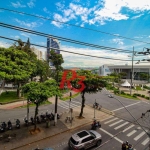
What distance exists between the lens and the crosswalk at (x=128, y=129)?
1798 cm

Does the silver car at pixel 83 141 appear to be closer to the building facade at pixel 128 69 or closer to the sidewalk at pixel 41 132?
the sidewalk at pixel 41 132

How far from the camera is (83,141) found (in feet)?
49.1

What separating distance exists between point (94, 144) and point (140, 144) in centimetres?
577

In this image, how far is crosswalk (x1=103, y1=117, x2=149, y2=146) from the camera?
17978 millimetres

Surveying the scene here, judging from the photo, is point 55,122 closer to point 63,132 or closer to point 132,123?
point 63,132

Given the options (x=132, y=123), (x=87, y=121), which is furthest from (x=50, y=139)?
(x=132, y=123)

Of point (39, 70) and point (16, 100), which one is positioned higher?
point (39, 70)

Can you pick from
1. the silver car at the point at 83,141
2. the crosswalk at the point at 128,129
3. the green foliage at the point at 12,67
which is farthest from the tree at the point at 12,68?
the crosswalk at the point at 128,129

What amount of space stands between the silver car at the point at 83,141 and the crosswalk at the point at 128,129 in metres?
5.00

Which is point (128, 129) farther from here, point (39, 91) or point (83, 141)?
point (39, 91)

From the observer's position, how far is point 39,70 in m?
38.2

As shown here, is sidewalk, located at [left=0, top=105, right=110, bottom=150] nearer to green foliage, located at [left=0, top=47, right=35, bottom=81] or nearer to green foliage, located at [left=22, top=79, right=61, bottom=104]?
green foliage, located at [left=22, top=79, right=61, bottom=104]

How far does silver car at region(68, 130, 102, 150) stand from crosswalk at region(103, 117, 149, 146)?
5.00m

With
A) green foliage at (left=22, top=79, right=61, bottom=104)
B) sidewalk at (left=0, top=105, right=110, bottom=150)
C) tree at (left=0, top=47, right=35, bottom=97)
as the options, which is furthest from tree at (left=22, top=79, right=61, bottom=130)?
sidewalk at (left=0, top=105, right=110, bottom=150)
